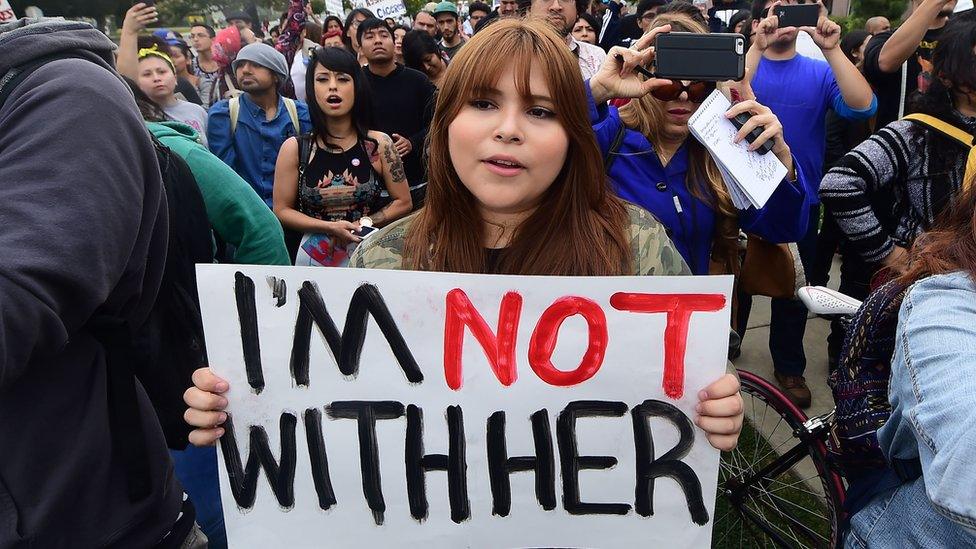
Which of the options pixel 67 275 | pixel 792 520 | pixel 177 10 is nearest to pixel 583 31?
pixel 792 520

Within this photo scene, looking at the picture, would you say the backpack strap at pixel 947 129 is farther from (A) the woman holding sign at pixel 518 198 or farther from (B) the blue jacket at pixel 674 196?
(A) the woman holding sign at pixel 518 198

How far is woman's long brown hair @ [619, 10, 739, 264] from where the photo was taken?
2.09 m

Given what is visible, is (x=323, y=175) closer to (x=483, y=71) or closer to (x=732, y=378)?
(x=483, y=71)

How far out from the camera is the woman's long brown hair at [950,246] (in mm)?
1204

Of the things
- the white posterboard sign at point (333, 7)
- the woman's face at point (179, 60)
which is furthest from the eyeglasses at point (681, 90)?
the white posterboard sign at point (333, 7)

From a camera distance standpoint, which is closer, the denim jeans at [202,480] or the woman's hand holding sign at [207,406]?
the woman's hand holding sign at [207,406]

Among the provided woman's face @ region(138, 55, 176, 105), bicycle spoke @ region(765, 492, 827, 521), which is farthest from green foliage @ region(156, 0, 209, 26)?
bicycle spoke @ region(765, 492, 827, 521)

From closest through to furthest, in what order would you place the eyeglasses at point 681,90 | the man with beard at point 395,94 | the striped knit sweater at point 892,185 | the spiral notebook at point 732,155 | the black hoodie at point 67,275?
1. the black hoodie at point 67,275
2. the spiral notebook at point 732,155
3. the eyeglasses at point 681,90
4. the striped knit sweater at point 892,185
5. the man with beard at point 395,94

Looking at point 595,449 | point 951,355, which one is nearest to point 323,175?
point 595,449

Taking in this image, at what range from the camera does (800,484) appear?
2660 mm

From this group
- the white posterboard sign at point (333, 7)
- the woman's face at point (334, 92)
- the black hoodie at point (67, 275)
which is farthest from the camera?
the white posterboard sign at point (333, 7)

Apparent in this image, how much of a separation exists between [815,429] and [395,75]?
375 centimetres

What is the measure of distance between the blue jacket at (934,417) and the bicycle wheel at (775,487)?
0.85 m

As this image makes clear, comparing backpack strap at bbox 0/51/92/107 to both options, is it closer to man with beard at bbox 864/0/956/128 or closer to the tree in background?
man with beard at bbox 864/0/956/128
